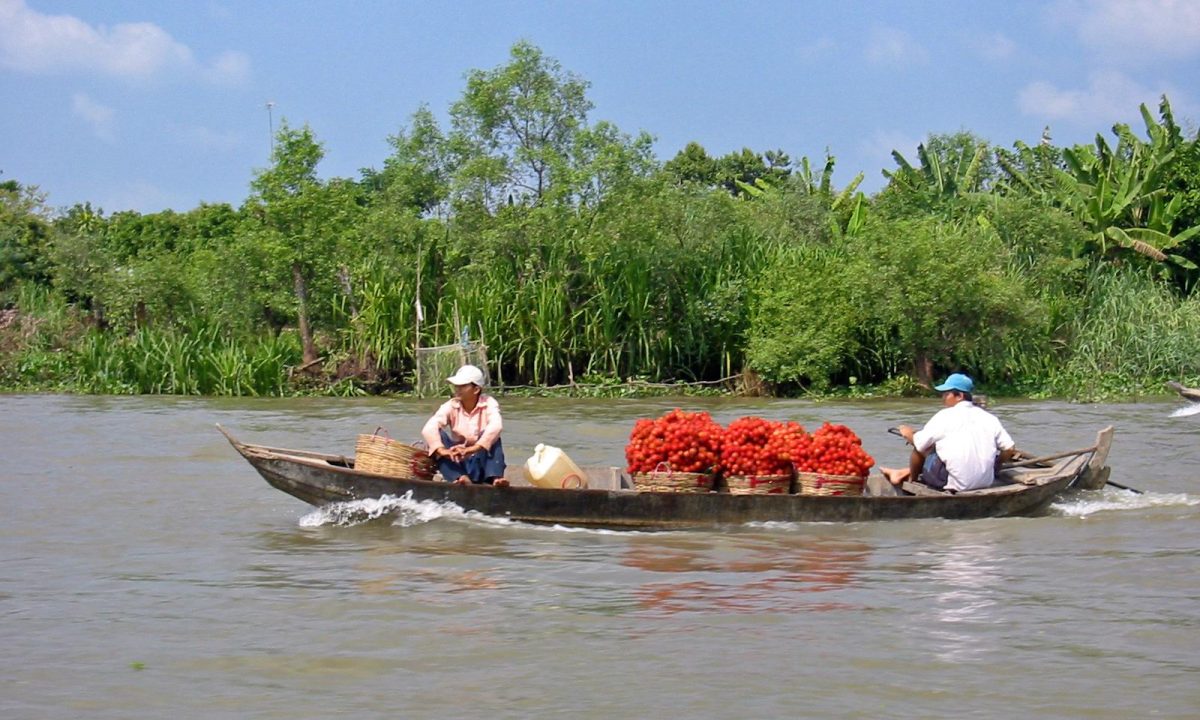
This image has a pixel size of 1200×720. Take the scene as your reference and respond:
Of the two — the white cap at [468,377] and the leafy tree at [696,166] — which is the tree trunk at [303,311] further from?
the leafy tree at [696,166]

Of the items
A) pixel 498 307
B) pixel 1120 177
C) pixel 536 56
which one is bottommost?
pixel 498 307

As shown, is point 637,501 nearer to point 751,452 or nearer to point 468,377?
point 751,452

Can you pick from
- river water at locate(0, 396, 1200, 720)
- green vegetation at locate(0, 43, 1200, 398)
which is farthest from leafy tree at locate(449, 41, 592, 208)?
river water at locate(0, 396, 1200, 720)

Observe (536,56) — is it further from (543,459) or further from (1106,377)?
(543,459)

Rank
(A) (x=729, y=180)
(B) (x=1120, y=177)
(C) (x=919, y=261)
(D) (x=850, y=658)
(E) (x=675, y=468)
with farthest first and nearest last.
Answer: (A) (x=729, y=180)
(B) (x=1120, y=177)
(C) (x=919, y=261)
(E) (x=675, y=468)
(D) (x=850, y=658)

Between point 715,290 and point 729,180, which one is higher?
point 729,180

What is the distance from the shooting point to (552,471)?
1016 cm

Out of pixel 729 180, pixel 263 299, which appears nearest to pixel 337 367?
pixel 263 299

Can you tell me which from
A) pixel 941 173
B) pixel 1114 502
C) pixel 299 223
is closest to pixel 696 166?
pixel 941 173

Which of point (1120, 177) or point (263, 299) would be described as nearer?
point (263, 299)

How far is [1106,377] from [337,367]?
13.2 metres

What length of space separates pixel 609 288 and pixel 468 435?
14.6 m

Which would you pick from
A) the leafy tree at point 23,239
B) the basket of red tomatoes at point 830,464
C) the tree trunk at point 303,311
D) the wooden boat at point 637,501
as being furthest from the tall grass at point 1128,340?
the leafy tree at point 23,239

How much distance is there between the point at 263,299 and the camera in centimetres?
2567
